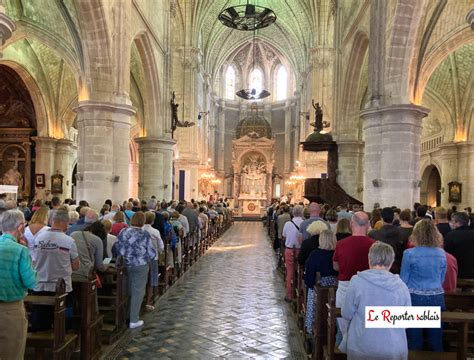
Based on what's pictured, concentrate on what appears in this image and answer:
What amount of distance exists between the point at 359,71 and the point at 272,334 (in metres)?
13.9

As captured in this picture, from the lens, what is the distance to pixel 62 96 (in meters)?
20.8

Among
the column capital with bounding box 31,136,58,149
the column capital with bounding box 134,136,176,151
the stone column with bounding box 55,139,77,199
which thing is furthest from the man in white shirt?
the column capital with bounding box 31,136,58,149

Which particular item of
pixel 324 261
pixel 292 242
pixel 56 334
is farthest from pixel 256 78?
pixel 56 334

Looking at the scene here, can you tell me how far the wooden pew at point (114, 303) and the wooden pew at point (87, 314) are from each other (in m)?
0.64

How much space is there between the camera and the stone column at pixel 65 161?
21047mm

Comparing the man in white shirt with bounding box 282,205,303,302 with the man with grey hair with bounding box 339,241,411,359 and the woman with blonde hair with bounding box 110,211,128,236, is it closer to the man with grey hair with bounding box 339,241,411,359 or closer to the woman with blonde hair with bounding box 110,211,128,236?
the woman with blonde hair with bounding box 110,211,128,236

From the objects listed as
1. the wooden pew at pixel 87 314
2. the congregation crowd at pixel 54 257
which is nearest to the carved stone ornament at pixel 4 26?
the congregation crowd at pixel 54 257

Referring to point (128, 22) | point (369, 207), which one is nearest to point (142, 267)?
point (369, 207)

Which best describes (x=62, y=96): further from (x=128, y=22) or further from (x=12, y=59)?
(x=128, y=22)

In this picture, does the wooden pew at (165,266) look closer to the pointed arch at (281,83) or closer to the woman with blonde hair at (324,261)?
the woman with blonde hair at (324,261)

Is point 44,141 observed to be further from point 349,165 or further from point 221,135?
point 221,135

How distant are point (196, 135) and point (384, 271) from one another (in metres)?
26.9

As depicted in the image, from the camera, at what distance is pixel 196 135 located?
29.6 m

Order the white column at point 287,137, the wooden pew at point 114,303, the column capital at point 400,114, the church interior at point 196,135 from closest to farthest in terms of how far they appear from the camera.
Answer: the wooden pew at point 114,303 → the church interior at point 196,135 → the column capital at point 400,114 → the white column at point 287,137
